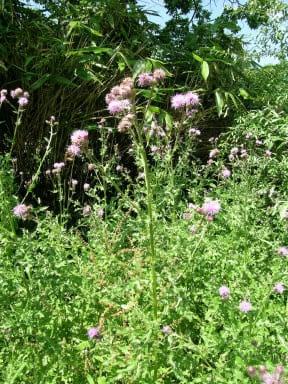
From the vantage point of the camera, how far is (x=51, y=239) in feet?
8.25

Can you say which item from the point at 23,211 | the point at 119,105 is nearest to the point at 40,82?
the point at 23,211

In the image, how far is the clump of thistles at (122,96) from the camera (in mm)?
1873

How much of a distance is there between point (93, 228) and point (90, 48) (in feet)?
6.51

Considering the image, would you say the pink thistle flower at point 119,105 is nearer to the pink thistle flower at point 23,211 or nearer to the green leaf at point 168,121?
the pink thistle flower at point 23,211

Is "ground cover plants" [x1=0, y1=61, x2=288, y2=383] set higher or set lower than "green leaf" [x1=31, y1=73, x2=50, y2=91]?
lower

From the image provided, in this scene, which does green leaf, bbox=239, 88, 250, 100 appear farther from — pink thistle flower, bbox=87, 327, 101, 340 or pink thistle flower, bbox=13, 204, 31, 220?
pink thistle flower, bbox=87, 327, 101, 340

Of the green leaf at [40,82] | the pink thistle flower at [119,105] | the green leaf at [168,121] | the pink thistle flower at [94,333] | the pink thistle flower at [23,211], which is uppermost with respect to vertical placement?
the pink thistle flower at [119,105]

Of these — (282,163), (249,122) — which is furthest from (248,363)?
(249,122)

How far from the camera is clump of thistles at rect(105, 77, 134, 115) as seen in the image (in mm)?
1873

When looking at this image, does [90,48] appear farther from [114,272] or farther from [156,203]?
[114,272]

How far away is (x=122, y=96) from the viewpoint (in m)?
1.90

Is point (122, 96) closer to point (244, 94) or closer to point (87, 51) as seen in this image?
point (87, 51)

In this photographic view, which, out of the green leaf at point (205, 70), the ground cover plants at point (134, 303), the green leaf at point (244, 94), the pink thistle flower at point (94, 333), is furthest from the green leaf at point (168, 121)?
the pink thistle flower at point (94, 333)

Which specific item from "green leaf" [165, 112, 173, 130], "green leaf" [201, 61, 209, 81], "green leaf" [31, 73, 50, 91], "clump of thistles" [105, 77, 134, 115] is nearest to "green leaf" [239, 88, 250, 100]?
"green leaf" [201, 61, 209, 81]
